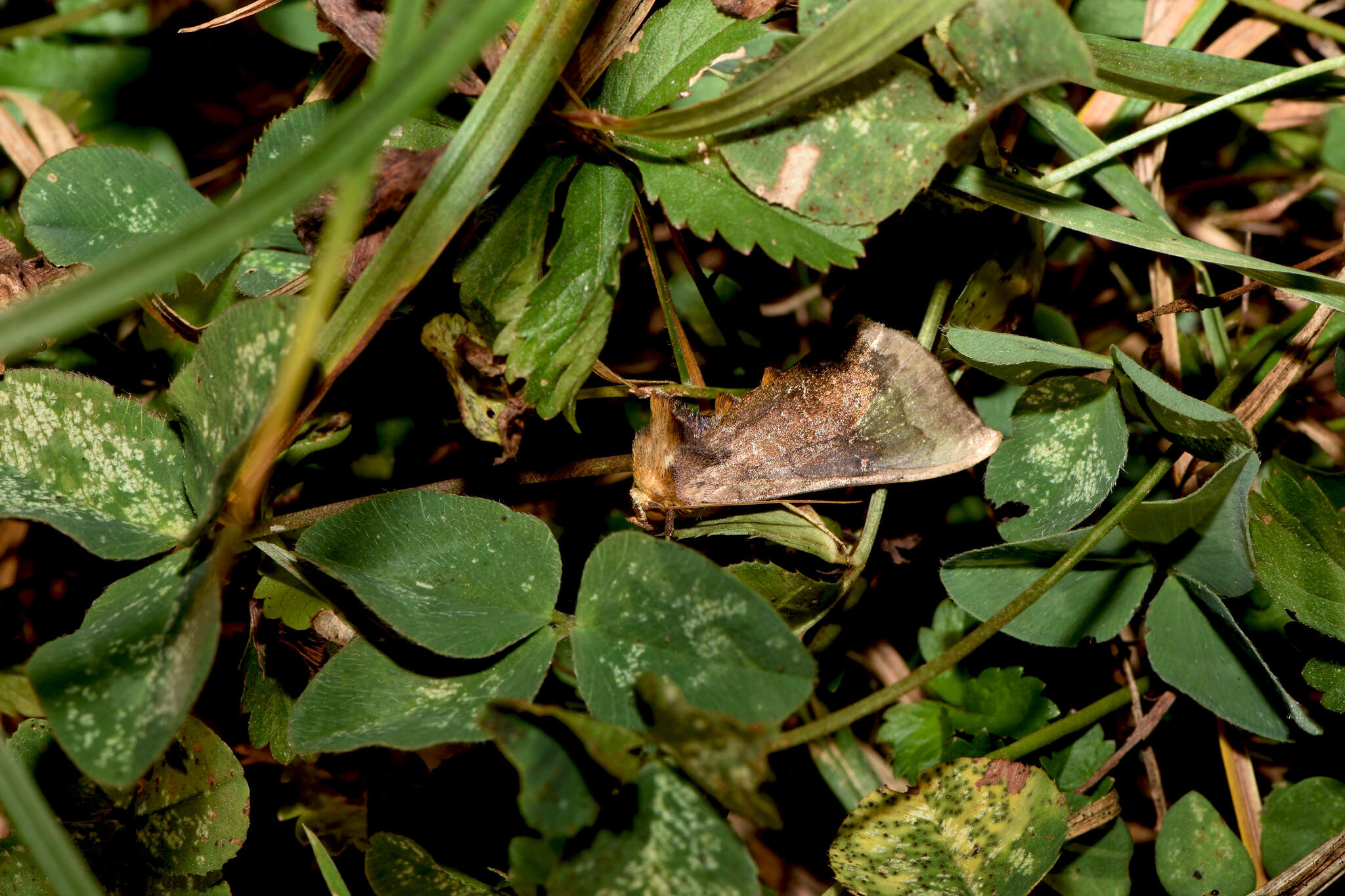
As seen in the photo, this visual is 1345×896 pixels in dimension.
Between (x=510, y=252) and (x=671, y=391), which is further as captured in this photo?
(x=671, y=391)

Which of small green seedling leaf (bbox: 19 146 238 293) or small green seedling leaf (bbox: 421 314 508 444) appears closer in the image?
small green seedling leaf (bbox: 421 314 508 444)

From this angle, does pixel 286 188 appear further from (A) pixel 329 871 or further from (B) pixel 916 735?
(B) pixel 916 735

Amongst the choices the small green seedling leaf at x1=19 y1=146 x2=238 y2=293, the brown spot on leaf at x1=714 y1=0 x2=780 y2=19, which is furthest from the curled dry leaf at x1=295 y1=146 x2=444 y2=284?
the brown spot on leaf at x1=714 y1=0 x2=780 y2=19

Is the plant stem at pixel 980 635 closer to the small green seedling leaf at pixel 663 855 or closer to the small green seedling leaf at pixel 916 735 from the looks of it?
the small green seedling leaf at pixel 663 855

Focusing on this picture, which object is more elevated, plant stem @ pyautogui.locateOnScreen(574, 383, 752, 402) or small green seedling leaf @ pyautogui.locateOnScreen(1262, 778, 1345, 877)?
plant stem @ pyautogui.locateOnScreen(574, 383, 752, 402)

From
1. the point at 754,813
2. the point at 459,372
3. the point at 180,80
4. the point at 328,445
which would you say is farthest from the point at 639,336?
the point at 180,80

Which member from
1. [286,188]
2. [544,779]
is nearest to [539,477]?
[544,779]

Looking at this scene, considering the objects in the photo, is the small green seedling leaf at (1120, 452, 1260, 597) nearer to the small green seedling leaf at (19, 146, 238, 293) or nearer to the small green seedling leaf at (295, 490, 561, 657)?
the small green seedling leaf at (295, 490, 561, 657)
